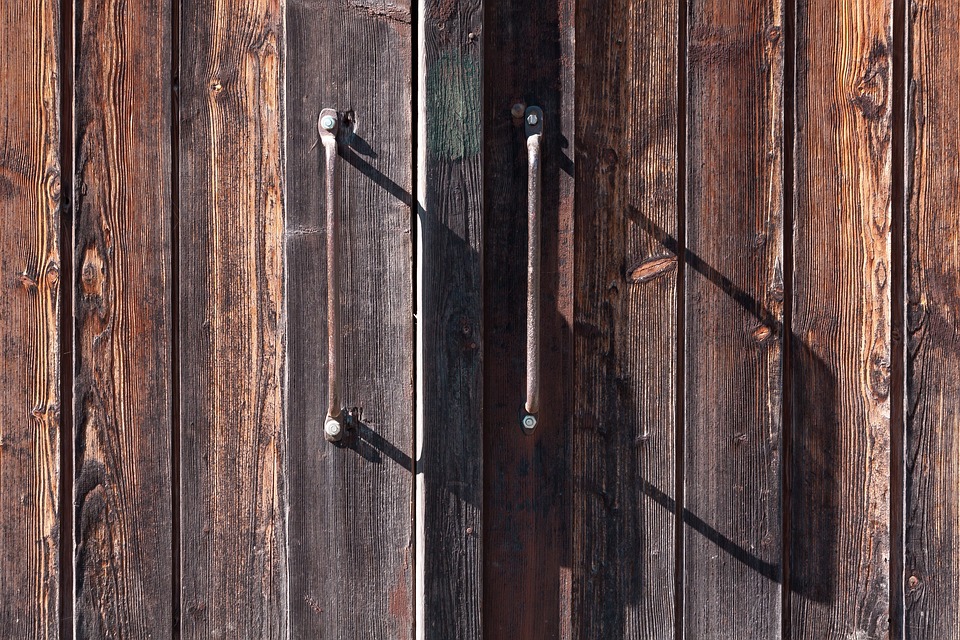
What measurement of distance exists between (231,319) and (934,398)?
1.07 m

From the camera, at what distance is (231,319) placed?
1.12m

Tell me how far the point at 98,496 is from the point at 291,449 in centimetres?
30

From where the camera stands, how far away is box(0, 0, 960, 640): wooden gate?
1.08 m

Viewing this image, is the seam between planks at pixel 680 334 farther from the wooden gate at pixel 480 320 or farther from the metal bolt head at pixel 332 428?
the metal bolt head at pixel 332 428

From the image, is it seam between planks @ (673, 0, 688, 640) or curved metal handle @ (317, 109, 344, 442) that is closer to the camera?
curved metal handle @ (317, 109, 344, 442)

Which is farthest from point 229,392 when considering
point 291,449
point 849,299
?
point 849,299

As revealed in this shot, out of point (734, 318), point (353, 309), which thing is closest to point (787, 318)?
point (734, 318)

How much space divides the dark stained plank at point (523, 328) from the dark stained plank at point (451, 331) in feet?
0.11

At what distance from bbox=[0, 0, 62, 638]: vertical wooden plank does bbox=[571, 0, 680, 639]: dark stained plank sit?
2.56 ft

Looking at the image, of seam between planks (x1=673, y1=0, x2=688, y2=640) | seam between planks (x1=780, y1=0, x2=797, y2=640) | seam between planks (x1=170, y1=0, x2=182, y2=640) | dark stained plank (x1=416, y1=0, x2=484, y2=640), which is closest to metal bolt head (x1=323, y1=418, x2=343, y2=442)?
dark stained plank (x1=416, y1=0, x2=484, y2=640)

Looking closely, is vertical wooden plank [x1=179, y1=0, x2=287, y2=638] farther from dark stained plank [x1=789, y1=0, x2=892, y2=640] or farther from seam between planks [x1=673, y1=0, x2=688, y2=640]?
dark stained plank [x1=789, y1=0, x2=892, y2=640]

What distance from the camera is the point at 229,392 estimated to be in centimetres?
112

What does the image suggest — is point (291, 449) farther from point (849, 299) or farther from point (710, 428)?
point (849, 299)

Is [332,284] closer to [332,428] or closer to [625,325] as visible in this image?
[332,428]
